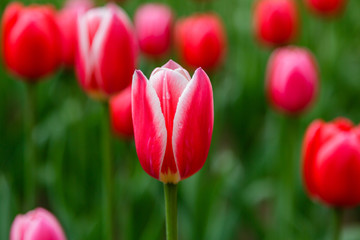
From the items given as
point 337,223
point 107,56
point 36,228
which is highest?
point 107,56

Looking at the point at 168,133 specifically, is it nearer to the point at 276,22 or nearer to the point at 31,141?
the point at 31,141

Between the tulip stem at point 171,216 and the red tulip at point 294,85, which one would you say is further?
the red tulip at point 294,85

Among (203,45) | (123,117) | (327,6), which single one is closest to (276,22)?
(203,45)

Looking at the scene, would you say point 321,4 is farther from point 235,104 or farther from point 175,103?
point 175,103

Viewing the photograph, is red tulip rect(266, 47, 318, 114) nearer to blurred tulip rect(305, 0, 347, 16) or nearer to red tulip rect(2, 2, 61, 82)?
red tulip rect(2, 2, 61, 82)

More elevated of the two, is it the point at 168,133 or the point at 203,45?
the point at 168,133

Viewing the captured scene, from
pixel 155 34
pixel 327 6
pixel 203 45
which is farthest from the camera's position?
pixel 327 6

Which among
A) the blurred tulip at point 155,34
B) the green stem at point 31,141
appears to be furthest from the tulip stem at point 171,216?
the blurred tulip at point 155,34

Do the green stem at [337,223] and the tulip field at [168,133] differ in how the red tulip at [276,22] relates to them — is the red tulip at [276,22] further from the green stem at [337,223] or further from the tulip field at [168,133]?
the green stem at [337,223]
